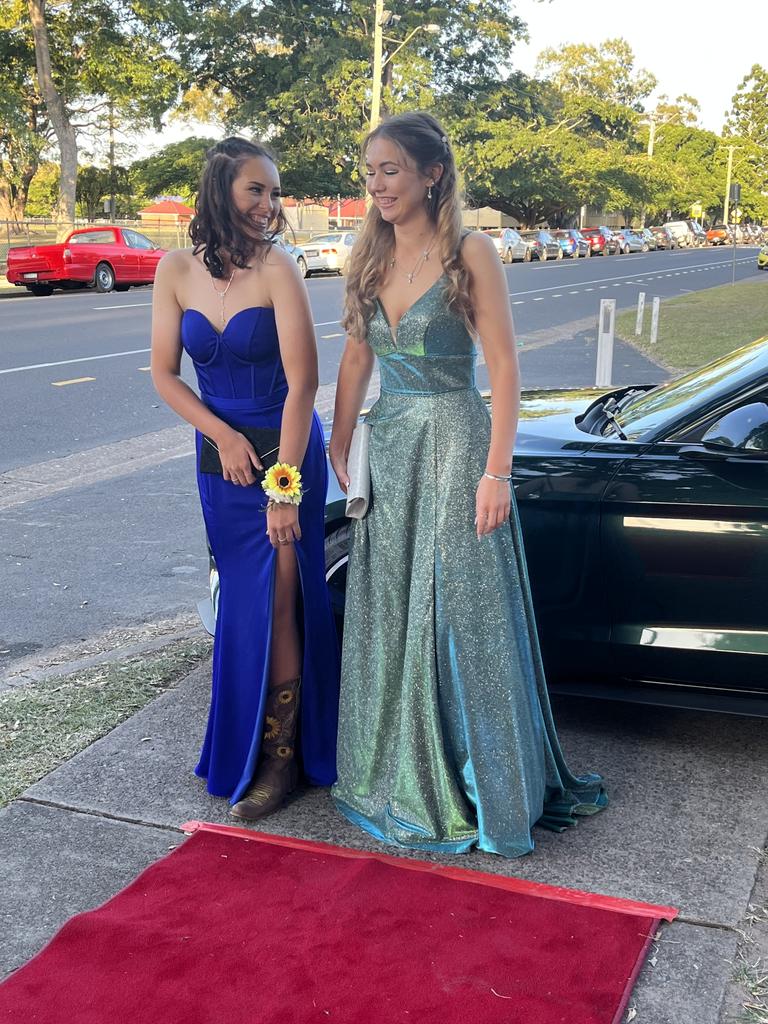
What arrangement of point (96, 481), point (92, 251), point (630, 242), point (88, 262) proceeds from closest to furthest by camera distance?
point (96, 481), point (88, 262), point (92, 251), point (630, 242)

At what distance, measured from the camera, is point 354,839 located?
345 cm

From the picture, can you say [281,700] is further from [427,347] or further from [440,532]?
[427,347]

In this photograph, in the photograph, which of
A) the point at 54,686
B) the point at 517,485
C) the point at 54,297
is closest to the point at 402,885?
the point at 517,485

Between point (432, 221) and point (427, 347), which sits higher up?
point (432, 221)

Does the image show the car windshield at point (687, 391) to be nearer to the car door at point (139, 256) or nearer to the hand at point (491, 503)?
the hand at point (491, 503)

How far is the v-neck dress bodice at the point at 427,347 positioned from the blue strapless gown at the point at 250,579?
1.15ft

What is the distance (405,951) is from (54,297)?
2344cm

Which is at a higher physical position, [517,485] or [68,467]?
[517,485]

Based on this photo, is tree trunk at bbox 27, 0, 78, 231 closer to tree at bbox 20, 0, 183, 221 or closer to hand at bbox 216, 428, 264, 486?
tree at bbox 20, 0, 183, 221

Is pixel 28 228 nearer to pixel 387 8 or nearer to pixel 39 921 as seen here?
pixel 387 8

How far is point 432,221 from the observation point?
3.25 meters

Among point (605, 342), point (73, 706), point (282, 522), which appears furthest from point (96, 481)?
point (605, 342)

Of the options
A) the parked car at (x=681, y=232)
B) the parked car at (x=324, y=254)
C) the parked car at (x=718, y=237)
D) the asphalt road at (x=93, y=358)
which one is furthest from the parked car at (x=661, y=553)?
the parked car at (x=718, y=237)

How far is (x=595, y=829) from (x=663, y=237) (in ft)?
243
